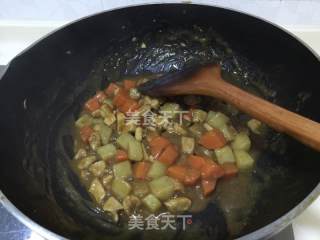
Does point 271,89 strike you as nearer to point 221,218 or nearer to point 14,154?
point 221,218

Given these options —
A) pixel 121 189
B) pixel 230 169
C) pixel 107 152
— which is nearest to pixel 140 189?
pixel 121 189

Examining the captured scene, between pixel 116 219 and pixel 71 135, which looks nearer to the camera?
pixel 116 219

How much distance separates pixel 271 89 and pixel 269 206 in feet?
1.28

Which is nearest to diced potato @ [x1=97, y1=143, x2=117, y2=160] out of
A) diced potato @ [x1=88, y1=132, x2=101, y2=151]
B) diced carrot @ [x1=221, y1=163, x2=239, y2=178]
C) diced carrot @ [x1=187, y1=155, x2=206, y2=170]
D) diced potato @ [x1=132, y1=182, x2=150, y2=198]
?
diced potato @ [x1=88, y1=132, x2=101, y2=151]

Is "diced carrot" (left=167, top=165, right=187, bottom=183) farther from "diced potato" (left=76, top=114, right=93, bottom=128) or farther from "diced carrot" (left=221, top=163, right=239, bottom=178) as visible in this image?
"diced potato" (left=76, top=114, right=93, bottom=128)

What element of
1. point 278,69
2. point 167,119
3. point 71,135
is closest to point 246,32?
point 278,69

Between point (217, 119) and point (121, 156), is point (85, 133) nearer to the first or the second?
point (121, 156)

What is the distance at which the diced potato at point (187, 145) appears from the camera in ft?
3.67

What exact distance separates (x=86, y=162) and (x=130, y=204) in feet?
0.63

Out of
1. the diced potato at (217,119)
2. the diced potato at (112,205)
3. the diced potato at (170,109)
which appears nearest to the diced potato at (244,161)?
the diced potato at (217,119)

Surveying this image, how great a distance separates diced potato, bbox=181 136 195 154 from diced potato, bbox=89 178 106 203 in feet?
0.89

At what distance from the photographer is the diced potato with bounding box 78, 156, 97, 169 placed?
109cm

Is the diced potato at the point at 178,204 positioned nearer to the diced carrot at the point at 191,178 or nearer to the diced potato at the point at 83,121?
the diced carrot at the point at 191,178

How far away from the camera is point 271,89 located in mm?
1161
